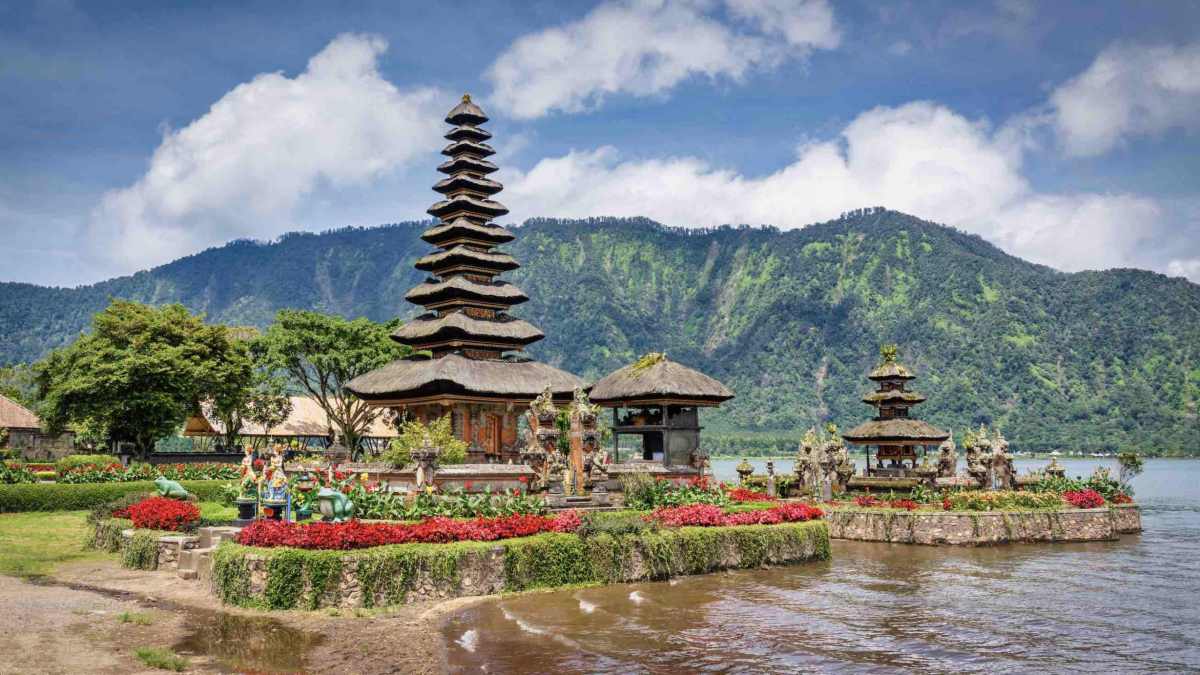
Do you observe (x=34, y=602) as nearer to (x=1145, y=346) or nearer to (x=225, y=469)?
(x=225, y=469)

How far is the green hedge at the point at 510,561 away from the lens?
20219mm

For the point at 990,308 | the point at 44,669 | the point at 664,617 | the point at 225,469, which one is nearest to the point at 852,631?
the point at 664,617

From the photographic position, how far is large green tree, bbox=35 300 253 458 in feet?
161

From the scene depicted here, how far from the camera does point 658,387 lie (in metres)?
43.9

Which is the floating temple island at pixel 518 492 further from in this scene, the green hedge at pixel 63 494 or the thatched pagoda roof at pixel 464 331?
the green hedge at pixel 63 494

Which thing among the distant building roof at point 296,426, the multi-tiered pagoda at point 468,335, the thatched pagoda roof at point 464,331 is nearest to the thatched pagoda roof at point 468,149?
the multi-tiered pagoda at point 468,335

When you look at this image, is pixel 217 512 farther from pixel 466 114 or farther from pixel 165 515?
pixel 466 114

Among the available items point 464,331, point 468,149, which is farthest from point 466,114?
point 464,331

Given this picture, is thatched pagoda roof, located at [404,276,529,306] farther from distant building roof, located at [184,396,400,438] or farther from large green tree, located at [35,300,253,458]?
distant building roof, located at [184,396,400,438]

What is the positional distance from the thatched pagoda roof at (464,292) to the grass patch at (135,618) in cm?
3161

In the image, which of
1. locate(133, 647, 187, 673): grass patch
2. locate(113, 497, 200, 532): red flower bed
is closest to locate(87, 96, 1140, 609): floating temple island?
locate(113, 497, 200, 532): red flower bed

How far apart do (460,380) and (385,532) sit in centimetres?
2233

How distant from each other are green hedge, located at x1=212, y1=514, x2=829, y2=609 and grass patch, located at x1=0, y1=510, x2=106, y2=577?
7.29m

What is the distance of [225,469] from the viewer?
4550 cm
